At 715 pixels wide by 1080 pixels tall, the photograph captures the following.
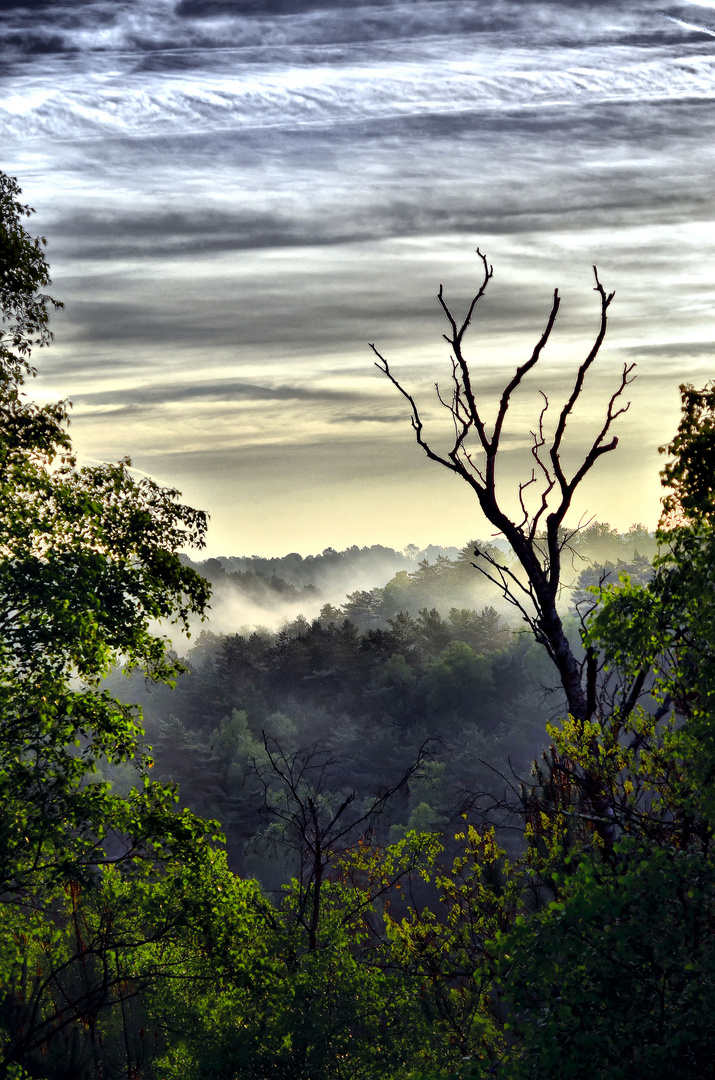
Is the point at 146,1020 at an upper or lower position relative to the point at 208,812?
lower

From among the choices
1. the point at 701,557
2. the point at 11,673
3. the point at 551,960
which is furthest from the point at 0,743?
the point at 701,557

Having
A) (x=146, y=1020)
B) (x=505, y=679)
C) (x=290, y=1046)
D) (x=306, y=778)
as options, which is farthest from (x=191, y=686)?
(x=290, y=1046)

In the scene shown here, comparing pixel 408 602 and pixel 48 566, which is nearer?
pixel 48 566

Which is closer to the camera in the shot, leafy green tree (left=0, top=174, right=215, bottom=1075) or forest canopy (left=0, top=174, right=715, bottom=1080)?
forest canopy (left=0, top=174, right=715, bottom=1080)

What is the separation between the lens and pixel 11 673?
33.3 feet

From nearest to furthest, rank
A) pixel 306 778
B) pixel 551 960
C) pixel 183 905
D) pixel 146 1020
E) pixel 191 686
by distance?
pixel 551 960, pixel 183 905, pixel 146 1020, pixel 306 778, pixel 191 686

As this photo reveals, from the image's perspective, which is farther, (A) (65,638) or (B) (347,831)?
(B) (347,831)

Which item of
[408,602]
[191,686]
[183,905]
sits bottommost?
[183,905]

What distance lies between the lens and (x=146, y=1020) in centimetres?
2662

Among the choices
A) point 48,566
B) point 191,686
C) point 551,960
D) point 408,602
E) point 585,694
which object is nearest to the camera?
point 551,960

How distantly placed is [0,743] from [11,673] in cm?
80

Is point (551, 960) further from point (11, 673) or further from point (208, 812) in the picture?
point (208, 812)

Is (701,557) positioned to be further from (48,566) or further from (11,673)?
(11,673)

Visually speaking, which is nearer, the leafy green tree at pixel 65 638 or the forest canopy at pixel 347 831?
the forest canopy at pixel 347 831
